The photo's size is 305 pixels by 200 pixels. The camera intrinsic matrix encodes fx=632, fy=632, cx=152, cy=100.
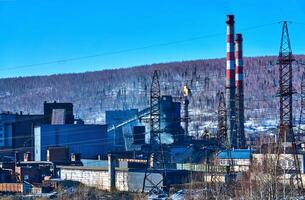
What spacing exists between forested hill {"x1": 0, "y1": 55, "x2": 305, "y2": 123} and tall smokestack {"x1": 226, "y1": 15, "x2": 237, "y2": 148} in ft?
71.1

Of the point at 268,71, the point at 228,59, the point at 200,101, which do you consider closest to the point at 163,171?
the point at 228,59

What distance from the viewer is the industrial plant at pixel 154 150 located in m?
13.6

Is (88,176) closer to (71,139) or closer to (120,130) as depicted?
(71,139)

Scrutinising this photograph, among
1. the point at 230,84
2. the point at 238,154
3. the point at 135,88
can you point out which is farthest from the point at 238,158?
the point at 135,88

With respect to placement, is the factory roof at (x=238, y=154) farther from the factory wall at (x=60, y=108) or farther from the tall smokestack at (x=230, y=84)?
the factory wall at (x=60, y=108)

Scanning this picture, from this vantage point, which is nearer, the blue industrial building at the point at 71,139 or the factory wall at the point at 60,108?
the blue industrial building at the point at 71,139


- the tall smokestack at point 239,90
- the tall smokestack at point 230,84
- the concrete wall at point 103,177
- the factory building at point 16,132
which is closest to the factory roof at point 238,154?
the tall smokestack at point 230,84

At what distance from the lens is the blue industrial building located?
68.0 feet

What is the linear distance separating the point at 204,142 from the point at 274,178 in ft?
40.2

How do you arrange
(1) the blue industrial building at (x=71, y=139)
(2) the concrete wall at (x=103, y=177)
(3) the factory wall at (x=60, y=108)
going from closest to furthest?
(2) the concrete wall at (x=103, y=177)
(1) the blue industrial building at (x=71, y=139)
(3) the factory wall at (x=60, y=108)

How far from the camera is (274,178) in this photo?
8531mm

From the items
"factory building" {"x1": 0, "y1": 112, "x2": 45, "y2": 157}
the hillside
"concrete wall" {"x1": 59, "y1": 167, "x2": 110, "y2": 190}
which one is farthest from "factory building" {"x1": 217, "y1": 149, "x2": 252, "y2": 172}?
the hillside

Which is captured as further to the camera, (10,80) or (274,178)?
(10,80)

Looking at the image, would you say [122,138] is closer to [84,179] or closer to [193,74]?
[84,179]
